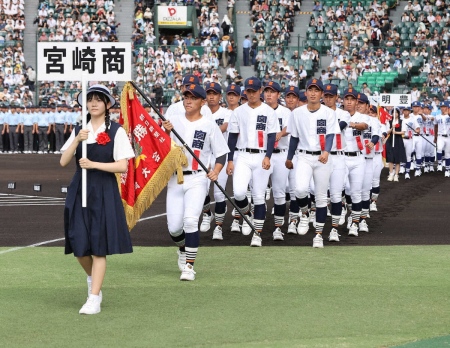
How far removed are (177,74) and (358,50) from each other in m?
7.96

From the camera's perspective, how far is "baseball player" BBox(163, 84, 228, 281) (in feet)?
38.9

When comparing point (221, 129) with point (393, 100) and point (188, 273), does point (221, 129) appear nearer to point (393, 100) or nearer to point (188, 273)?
point (188, 273)

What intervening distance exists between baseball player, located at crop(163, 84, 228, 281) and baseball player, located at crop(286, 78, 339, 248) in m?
2.82

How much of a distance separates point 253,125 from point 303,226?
2141 mm

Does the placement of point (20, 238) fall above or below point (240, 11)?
below

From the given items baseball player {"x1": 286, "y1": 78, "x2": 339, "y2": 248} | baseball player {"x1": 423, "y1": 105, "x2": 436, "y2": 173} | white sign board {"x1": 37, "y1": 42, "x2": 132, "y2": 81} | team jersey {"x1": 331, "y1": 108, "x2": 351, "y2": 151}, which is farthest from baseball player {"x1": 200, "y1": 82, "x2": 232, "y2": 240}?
baseball player {"x1": 423, "y1": 105, "x2": 436, "y2": 173}

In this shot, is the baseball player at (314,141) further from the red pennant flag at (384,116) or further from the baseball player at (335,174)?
the red pennant flag at (384,116)

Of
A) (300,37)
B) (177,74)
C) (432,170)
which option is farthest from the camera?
→ (300,37)

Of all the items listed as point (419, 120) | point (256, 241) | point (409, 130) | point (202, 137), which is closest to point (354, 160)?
point (256, 241)

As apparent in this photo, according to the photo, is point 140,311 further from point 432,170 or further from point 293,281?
point 432,170

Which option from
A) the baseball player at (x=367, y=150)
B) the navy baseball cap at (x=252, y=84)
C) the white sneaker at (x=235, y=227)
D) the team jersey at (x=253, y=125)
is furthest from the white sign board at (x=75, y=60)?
the baseball player at (x=367, y=150)

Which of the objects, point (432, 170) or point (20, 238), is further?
point (432, 170)

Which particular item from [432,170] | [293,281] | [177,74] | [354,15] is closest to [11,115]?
[177,74]

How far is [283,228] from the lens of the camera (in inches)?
688
